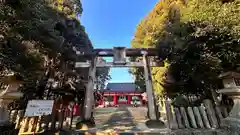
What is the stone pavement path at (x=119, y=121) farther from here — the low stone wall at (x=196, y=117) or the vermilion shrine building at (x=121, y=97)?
the vermilion shrine building at (x=121, y=97)

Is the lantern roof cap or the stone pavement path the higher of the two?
the lantern roof cap

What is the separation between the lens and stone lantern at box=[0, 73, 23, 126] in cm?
404

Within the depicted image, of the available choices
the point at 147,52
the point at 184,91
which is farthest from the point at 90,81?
the point at 184,91

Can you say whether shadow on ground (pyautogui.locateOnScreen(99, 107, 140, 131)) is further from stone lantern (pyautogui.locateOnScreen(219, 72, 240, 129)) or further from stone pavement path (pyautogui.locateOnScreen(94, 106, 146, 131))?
stone lantern (pyautogui.locateOnScreen(219, 72, 240, 129))

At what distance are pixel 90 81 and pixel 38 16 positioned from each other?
3312mm

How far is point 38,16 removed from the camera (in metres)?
4.71

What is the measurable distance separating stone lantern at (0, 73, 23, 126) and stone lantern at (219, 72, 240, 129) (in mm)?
6315

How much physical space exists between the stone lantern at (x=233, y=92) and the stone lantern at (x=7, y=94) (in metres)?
6.31

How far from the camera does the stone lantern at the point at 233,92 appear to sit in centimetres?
413

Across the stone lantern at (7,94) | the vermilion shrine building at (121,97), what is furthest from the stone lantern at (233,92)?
the vermilion shrine building at (121,97)

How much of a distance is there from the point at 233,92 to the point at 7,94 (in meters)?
6.65

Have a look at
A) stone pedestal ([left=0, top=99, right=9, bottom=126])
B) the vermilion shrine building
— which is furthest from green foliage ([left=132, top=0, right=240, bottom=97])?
the vermilion shrine building

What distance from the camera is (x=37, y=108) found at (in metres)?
Answer: 3.80

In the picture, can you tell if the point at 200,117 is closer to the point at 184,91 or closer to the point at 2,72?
the point at 184,91
